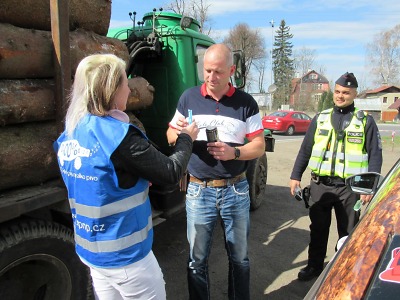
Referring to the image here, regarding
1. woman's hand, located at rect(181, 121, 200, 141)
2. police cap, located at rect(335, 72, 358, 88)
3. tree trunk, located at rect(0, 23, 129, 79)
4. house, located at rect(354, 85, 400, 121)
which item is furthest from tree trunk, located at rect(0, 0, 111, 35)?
house, located at rect(354, 85, 400, 121)

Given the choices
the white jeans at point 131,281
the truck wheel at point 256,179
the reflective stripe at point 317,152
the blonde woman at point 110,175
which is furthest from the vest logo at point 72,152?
the truck wheel at point 256,179

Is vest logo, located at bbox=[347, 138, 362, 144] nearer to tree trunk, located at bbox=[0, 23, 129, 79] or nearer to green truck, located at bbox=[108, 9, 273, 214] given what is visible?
green truck, located at bbox=[108, 9, 273, 214]

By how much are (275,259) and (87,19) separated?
2.99 meters

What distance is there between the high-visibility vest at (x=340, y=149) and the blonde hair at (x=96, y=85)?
7.15 feet

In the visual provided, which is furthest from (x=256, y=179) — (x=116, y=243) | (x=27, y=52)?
(x=116, y=243)

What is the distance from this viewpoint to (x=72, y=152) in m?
1.60

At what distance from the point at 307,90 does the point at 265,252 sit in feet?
185

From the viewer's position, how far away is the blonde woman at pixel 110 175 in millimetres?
1534

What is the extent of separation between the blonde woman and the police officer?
1.89m

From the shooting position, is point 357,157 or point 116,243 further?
point 357,157

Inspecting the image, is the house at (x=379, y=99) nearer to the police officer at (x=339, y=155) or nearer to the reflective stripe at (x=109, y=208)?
the police officer at (x=339, y=155)

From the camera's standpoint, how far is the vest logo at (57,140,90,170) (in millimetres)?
1559

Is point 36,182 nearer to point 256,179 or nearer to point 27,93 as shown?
point 27,93

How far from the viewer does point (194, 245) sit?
2.49m
